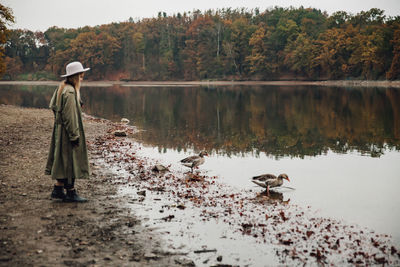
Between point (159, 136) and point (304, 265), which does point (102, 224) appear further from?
point (159, 136)

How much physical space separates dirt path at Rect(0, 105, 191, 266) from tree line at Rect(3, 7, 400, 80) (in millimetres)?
78219

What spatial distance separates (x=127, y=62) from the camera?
138 m

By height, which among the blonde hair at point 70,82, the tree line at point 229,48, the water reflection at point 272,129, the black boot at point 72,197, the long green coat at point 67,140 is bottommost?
the water reflection at point 272,129

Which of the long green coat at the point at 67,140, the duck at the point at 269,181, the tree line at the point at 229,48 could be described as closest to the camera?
the long green coat at the point at 67,140

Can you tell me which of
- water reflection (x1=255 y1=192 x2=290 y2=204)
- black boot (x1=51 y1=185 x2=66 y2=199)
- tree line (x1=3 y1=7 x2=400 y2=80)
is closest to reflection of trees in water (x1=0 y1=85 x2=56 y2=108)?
tree line (x1=3 y1=7 x2=400 y2=80)

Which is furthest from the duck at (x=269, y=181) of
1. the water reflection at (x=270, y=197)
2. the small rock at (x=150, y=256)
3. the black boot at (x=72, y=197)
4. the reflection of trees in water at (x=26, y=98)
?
the reflection of trees in water at (x=26, y=98)

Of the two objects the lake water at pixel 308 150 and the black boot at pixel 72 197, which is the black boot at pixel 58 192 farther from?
the lake water at pixel 308 150

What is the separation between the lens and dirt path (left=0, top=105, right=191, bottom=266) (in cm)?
610

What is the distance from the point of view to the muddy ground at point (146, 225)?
6.38m

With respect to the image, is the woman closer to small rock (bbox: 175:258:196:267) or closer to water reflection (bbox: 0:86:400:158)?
small rock (bbox: 175:258:196:267)

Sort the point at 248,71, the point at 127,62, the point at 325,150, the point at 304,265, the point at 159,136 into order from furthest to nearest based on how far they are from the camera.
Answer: the point at 127,62 → the point at 248,71 → the point at 159,136 → the point at 325,150 → the point at 304,265

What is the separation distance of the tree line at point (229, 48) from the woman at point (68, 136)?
260 feet

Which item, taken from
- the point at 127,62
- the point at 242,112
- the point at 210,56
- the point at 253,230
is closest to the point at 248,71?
the point at 210,56

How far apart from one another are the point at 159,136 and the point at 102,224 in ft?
49.0
